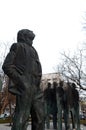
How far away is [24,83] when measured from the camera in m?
→ 6.28

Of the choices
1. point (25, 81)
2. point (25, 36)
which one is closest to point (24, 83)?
point (25, 81)

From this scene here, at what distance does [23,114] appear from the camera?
20.2 ft

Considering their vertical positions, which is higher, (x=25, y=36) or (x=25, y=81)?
(x=25, y=36)

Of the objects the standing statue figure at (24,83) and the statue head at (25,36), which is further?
the statue head at (25,36)

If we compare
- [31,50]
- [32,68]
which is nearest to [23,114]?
[32,68]

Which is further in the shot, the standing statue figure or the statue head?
the statue head

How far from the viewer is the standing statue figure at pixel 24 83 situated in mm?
6207

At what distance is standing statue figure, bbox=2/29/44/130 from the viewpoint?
6.21 meters

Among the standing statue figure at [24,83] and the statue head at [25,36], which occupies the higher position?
the statue head at [25,36]

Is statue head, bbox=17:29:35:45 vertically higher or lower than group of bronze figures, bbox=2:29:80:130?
higher

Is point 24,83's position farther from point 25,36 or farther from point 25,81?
point 25,36

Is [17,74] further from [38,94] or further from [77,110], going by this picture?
[77,110]

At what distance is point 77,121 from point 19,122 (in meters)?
11.3

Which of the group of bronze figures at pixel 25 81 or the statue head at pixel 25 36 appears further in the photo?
the statue head at pixel 25 36
